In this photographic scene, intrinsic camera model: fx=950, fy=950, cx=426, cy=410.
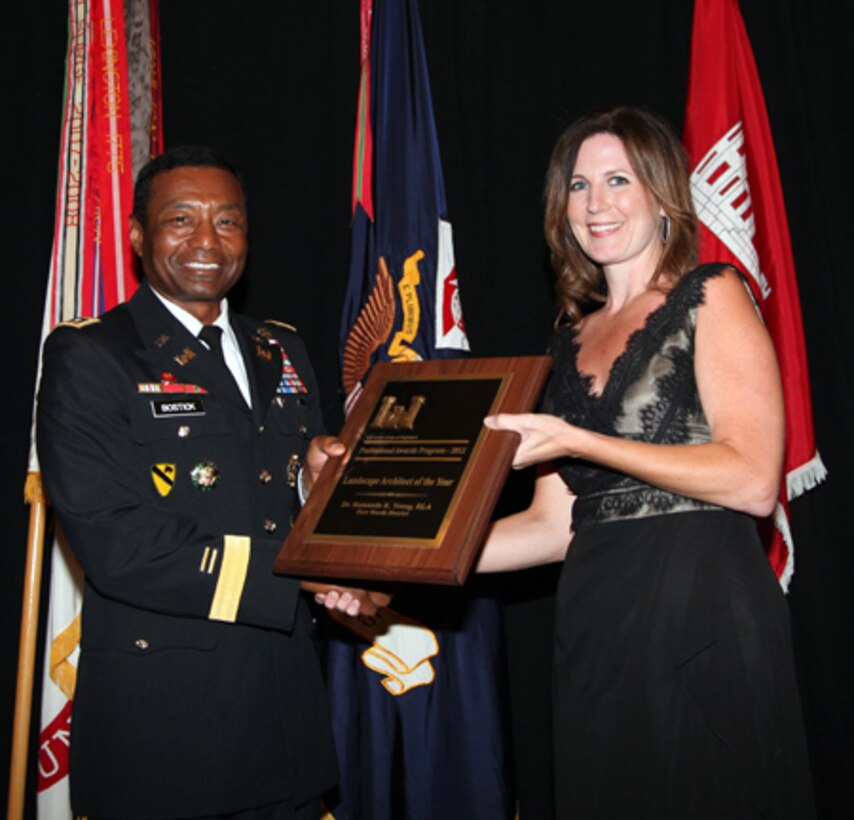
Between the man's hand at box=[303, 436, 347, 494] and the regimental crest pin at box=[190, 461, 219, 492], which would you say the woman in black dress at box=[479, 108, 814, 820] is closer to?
the man's hand at box=[303, 436, 347, 494]

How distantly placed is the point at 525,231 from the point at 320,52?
1.08 m

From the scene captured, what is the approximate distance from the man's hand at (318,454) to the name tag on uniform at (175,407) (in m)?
0.29

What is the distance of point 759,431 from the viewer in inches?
79.5

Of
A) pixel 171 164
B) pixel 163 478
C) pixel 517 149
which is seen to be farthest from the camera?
pixel 517 149

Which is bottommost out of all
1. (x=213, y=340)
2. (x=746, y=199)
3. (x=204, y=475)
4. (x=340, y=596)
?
(x=340, y=596)

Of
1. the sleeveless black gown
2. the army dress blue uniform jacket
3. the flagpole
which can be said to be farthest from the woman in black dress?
the flagpole

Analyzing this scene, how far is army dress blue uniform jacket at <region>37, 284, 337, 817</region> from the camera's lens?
6.95 feet

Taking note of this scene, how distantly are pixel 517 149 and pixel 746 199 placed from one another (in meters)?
0.93

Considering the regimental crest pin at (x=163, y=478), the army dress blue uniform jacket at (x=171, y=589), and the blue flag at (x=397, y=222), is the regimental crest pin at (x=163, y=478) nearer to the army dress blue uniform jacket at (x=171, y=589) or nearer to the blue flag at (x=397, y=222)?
the army dress blue uniform jacket at (x=171, y=589)

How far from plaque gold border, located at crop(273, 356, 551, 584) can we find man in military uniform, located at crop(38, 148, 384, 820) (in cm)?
12

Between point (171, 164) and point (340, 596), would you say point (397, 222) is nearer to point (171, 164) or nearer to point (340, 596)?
point (171, 164)

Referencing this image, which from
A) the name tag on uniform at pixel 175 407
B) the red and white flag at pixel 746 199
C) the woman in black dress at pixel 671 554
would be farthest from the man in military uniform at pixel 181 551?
the red and white flag at pixel 746 199

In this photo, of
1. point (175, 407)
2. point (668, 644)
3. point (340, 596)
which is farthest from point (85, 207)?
point (668, 644)

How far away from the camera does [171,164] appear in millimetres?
2498
